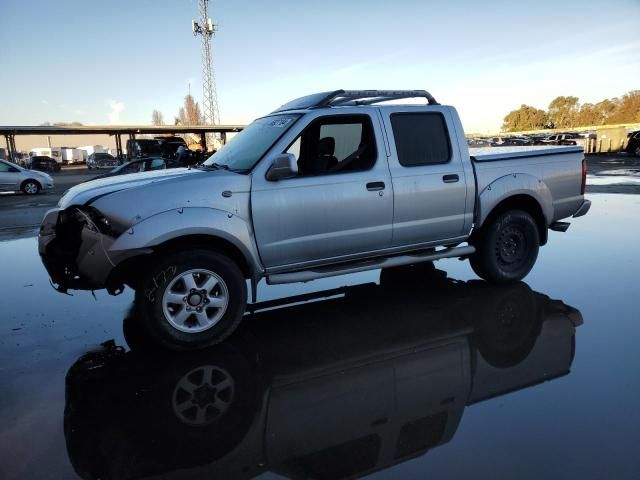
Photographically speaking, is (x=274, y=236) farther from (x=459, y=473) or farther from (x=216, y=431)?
(x=459, y=473)

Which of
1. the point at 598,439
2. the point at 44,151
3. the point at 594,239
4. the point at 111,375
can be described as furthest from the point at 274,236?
the point at 44,151

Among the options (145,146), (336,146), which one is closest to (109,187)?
(336,146)

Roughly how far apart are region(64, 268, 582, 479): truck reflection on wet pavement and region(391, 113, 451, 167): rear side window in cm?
151

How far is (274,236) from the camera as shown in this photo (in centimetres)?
409

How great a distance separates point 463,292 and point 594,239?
12.1 ft

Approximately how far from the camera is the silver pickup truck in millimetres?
3721

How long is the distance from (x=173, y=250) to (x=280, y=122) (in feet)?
5.48

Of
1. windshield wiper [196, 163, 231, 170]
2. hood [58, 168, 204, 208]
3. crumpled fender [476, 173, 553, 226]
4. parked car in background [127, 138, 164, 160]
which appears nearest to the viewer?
hood [58, 168, 204, 208]

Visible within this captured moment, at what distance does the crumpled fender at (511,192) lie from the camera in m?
5.05

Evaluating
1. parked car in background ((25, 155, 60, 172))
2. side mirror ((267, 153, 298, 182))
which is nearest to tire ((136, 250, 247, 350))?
side mirror ((267, 153, 298, 182))

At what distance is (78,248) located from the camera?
12.6ft

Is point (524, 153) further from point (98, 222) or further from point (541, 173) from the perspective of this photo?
point (98, 222)

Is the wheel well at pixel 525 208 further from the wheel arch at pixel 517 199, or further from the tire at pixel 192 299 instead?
the tire at pixel 192 299

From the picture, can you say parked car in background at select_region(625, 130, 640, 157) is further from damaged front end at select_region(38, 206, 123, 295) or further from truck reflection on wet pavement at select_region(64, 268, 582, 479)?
damaged front end at select_region(38, 206, 123, 295)
